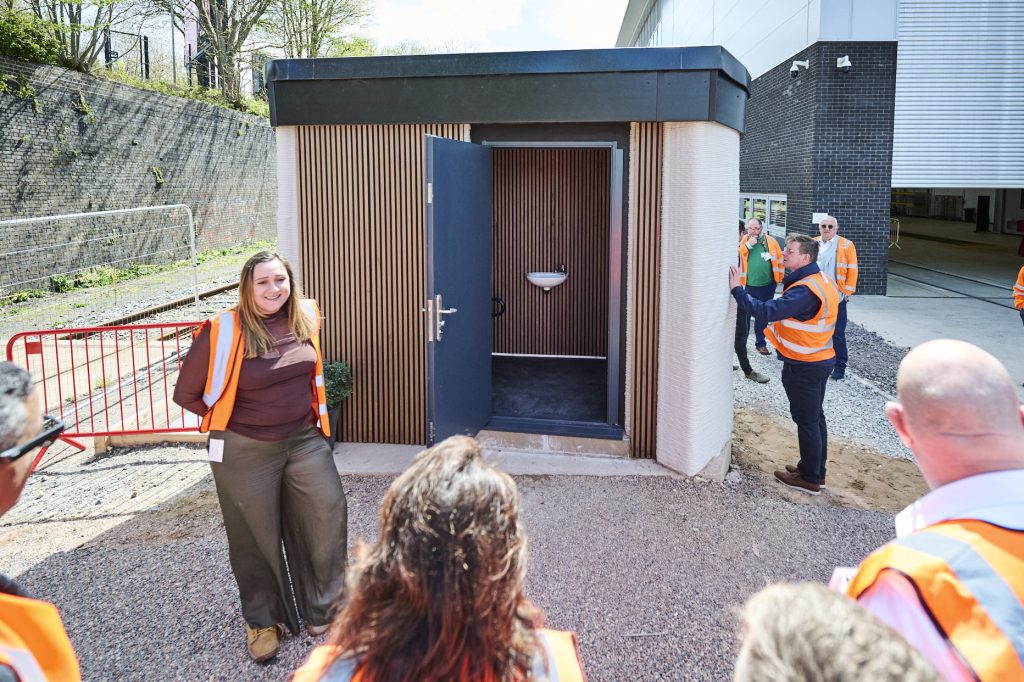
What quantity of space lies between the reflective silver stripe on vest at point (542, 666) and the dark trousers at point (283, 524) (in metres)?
2.43

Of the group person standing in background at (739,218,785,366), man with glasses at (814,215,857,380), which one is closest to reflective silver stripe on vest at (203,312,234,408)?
person standing in background at (739,218,785,366)

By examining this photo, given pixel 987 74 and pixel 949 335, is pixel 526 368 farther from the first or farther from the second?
pixel 987 74

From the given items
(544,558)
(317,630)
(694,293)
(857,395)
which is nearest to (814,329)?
(694,293)

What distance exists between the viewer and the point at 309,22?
87.0ft

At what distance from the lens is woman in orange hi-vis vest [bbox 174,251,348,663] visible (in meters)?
3.60

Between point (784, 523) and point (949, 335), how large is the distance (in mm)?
8076

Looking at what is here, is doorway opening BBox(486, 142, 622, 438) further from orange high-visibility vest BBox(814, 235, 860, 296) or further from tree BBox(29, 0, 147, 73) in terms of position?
tree BBox(29, 0, 147, 73)

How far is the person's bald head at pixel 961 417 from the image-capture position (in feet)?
5.86

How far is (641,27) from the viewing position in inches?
1624

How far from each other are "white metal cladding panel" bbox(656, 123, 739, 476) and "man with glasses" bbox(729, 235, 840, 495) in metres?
0.35

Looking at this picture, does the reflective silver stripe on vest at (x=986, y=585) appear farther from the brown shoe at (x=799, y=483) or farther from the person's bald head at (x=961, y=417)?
the brown shoe at (x=799, y=483)

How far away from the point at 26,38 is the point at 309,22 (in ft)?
41.3

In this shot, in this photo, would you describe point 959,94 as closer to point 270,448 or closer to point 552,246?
point 552,246

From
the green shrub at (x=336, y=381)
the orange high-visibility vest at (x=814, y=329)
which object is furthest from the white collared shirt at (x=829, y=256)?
the green shrub at (x=336, y=381)
